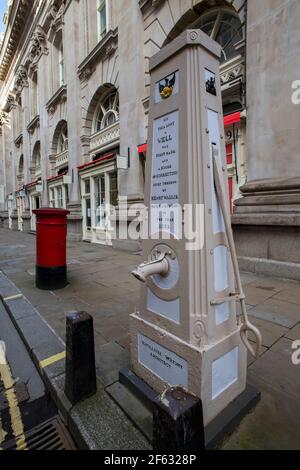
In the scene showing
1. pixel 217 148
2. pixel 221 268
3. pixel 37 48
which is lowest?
pixel 221 268

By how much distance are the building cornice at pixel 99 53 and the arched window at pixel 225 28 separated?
163 inches

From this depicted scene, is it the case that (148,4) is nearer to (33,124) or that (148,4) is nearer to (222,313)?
(222,313)

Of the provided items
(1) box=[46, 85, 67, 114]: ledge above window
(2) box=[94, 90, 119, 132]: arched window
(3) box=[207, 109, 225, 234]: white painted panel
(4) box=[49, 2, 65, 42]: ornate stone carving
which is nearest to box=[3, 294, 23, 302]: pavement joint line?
(3) box=[207, 109, 225, 234]: white painted panel

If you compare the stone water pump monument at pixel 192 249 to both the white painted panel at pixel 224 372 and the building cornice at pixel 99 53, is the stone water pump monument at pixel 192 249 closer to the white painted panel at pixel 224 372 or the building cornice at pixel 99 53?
the white painted panel at pixel 224 372

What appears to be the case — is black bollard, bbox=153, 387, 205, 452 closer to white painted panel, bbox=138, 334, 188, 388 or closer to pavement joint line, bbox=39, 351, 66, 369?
white painted panel, bbox=138, 334, 188, 388

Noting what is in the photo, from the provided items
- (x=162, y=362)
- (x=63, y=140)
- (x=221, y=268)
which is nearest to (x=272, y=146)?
(x=221, y=268)

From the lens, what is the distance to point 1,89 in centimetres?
3256

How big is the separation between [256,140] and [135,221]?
4765 mm

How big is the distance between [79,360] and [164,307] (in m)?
0.80

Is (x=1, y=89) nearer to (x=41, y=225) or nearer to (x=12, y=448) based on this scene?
(x=41, y=225)

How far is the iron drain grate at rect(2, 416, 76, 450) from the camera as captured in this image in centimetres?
178

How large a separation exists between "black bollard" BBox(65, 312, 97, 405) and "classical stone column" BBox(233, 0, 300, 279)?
428 cm

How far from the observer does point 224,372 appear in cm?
180

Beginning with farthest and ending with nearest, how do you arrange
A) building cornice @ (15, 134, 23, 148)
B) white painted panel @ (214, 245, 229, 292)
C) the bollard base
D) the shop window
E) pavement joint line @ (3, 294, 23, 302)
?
building cornice @ (15, 134, 23, 148), the shop window, the bollard base, pavement joint line @ (3, 294, 23, 302), white painted panel @ (214, 245, 229, 292)
